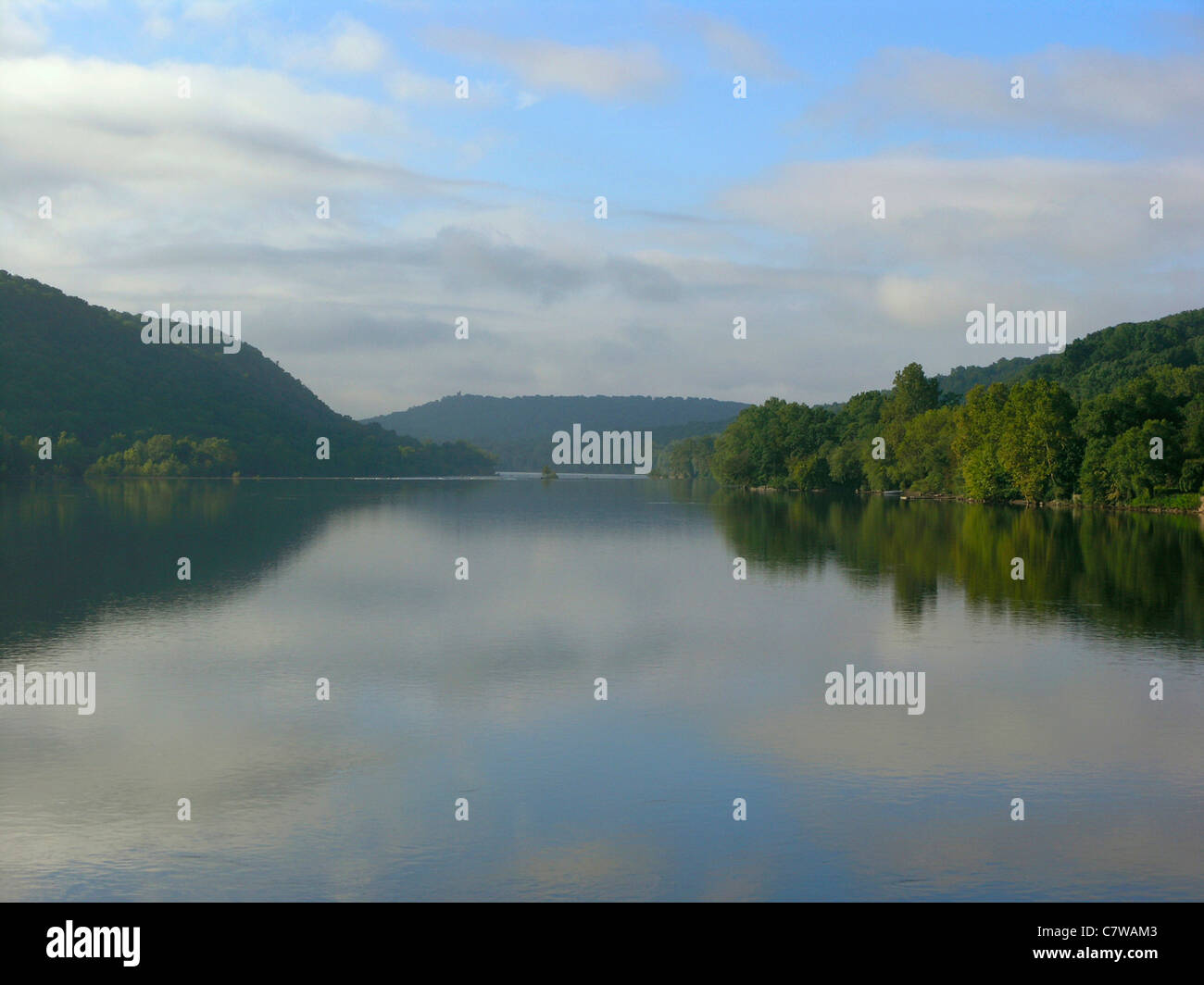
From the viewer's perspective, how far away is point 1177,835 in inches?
506

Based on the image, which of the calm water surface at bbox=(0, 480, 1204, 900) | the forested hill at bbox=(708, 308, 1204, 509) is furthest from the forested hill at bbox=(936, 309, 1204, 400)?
the calm water surface at bbox=(0, 480, 1204, 900)

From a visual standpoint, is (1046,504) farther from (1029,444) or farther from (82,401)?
(82,401)

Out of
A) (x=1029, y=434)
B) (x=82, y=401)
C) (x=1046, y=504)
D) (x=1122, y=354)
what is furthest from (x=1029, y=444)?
(x=82, y=401)

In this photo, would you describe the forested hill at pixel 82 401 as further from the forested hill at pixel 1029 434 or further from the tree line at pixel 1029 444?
the tree line at pixel 1029 444

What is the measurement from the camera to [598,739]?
17.0m

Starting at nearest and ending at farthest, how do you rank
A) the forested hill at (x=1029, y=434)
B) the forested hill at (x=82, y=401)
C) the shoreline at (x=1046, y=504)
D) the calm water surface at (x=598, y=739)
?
the calm water surface at (x=598, y=739)
the shoreline at (x=1046, y=504)
the forested hill at (x=1029, y=434)
the forested hill at (x=82, y=401)

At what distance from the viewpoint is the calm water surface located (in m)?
11.8

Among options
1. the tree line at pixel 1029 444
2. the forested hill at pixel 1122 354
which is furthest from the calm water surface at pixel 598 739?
the forested hill at pixel 1122 354

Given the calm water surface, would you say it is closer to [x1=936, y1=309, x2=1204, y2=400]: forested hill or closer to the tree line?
the tree line

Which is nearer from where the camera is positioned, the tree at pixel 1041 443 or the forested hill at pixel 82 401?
the tree at pixel 1041 443

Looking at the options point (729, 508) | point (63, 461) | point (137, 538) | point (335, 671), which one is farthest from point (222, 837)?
point (63, 461)

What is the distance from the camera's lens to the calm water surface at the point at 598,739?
11.8 meters
